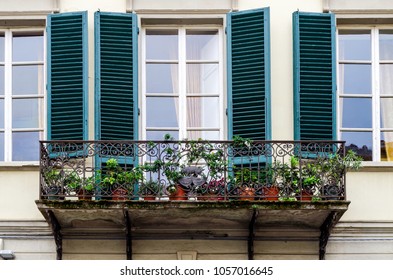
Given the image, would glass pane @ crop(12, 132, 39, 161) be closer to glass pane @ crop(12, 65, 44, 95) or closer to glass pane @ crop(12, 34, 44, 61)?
glass pane @ crop(12, 65, 44, 95)

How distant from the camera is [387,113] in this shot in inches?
667

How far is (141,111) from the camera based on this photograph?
1686cm

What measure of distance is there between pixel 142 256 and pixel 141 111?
2142 millimetres

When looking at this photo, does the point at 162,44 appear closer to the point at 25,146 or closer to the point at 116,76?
the point at 116,76

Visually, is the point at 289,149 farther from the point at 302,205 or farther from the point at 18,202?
the point at 18,202

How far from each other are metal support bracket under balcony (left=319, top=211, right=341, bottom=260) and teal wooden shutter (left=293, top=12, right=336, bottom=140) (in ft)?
4.16

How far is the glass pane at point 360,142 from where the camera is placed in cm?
1673

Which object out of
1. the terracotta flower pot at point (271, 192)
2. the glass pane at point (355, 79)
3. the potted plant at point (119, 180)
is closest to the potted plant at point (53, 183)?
the potted plant at point (119, 180)

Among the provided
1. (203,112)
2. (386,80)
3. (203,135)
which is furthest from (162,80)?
(386,80)

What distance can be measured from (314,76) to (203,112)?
5.45 feet

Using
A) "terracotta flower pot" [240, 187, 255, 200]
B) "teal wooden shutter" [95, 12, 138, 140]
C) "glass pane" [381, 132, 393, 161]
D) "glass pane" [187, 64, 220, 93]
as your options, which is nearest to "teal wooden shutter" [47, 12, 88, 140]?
"teal wooden shutter" [95, 12, 138, 140]

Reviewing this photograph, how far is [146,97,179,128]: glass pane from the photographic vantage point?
1691 centimetres

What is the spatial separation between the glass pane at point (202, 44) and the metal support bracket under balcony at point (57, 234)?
3.20 meters
